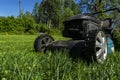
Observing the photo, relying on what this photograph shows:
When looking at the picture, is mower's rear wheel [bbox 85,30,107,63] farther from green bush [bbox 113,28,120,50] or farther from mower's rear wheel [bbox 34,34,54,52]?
mower's rear wheel [bbox 34,34,54,52]

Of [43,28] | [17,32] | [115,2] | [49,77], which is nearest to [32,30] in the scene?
[17,32]

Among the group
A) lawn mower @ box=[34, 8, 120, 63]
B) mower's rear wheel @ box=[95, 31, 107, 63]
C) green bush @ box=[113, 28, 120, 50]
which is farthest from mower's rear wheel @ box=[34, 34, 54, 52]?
mower's rear wheel @ box=[95, 31, 107, 63]

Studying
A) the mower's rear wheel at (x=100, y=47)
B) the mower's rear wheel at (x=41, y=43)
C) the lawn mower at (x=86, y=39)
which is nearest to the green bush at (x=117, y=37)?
the lawn mower at (x=86, y=39)

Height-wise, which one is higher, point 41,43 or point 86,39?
point 86,39

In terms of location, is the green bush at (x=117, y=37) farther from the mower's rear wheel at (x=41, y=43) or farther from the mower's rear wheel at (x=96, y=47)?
the mower's rear wheel at (x=41, y=43)

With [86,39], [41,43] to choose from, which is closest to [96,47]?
[86,39]

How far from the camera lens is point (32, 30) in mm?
51719

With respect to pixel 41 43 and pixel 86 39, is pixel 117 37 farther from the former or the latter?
pixel 86 39

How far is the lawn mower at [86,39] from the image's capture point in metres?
6.73

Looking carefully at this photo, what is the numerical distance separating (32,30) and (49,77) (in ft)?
155

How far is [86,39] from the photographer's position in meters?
6.81

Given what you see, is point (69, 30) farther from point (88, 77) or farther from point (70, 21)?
point (88, 77)

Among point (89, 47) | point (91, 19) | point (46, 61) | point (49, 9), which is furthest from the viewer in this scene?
point (49, 9)

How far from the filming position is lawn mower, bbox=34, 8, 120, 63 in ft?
22.1
